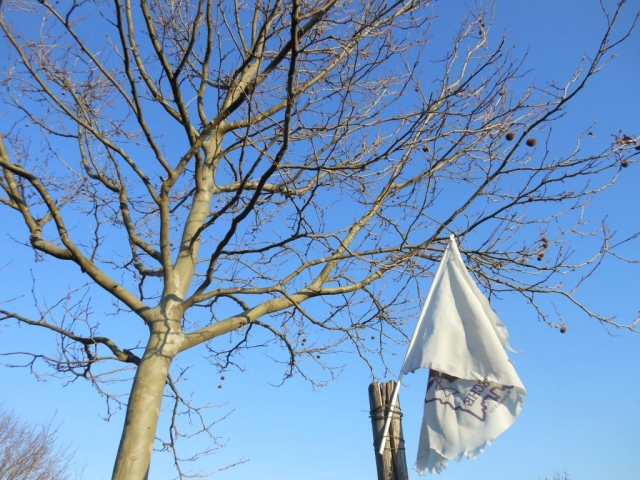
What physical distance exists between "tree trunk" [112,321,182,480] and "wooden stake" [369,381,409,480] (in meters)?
1.52

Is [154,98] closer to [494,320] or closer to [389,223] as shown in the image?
[389,223]

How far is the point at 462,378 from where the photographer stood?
330 cm

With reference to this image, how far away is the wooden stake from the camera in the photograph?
3525mm

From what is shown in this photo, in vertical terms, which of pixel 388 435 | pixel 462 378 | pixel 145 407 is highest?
pixel 145 407

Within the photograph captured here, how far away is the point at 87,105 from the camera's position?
5293mm

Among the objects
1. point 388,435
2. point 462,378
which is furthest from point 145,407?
point 462,378

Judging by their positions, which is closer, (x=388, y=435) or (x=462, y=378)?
(x=462, y=378)

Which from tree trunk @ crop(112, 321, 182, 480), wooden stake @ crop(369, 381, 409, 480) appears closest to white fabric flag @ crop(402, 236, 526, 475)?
wooden stake @ crop(369, 381, 409, 480)

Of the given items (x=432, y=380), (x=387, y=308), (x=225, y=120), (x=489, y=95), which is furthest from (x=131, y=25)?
(x=432, y=380)

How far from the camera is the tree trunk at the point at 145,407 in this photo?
3.58 metres

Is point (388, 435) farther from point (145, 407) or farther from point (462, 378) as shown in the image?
point (145, 407)

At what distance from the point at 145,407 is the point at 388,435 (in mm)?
1681

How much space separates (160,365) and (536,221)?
3.47 meters

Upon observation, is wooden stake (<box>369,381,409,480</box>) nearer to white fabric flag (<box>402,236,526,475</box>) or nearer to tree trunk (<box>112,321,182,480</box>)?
white fabric flag (<box>402,236,526,475</box>)
